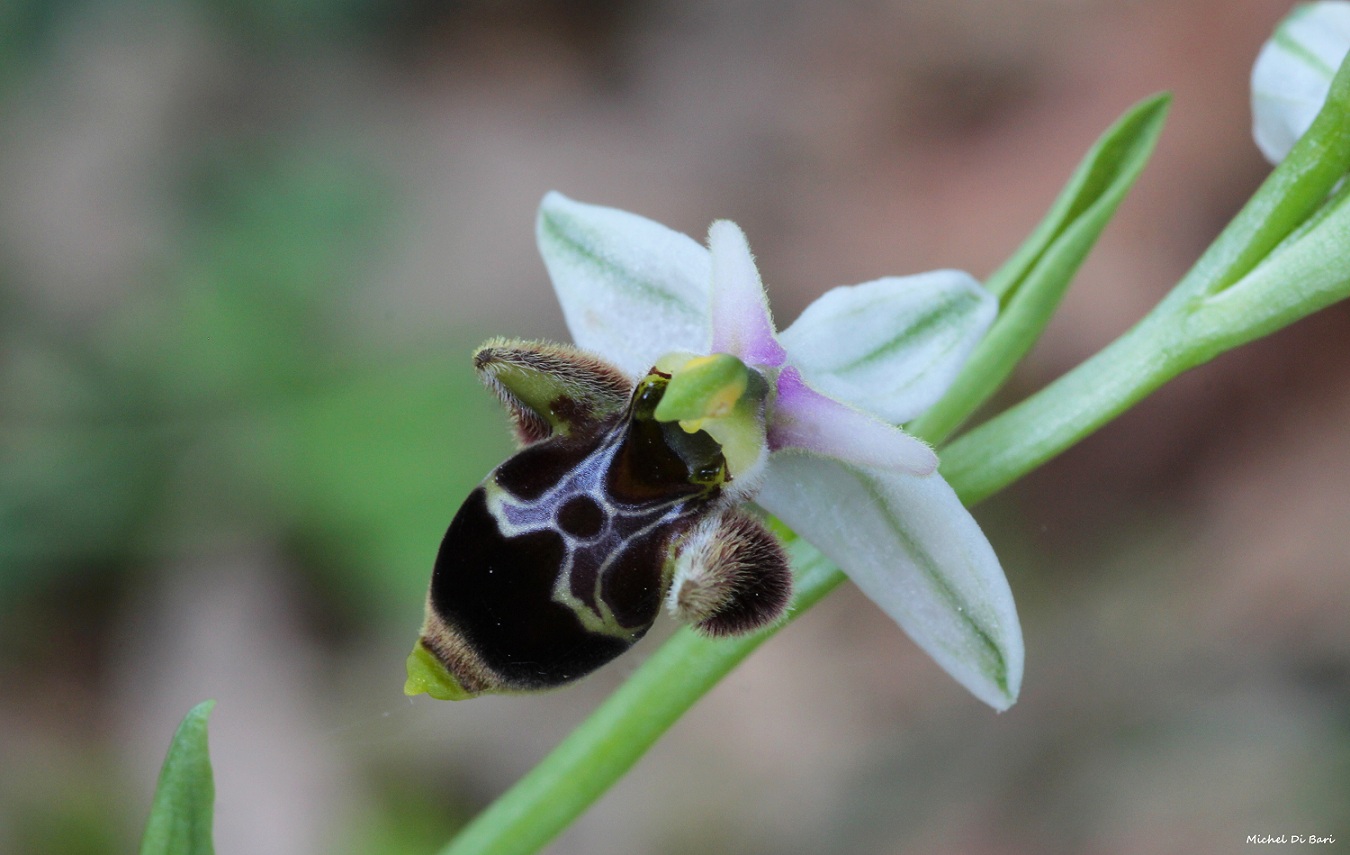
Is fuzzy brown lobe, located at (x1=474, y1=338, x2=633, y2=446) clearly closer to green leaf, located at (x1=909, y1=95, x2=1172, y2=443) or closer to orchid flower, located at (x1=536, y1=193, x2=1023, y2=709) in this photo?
orchid flower, located at (x1=536, y1=193, x2=1023, y2=709)

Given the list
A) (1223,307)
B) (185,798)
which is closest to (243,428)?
(185,798)

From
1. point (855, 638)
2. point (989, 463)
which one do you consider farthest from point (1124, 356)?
point (855, 638)

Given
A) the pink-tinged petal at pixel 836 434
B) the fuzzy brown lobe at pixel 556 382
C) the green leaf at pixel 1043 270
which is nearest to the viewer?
the pink-tinged petal at pixel 836 434

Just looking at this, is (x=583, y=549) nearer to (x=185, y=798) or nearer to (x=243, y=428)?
(x=185, y=798)

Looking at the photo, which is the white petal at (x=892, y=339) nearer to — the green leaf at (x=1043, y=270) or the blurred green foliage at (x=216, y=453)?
the green leaf at (x=1043, y=270)

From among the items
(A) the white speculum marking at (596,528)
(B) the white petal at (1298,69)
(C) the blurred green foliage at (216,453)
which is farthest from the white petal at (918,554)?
(C) the blurred green foliage at (216,453)

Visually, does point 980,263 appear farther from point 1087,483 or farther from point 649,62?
point 649,62
